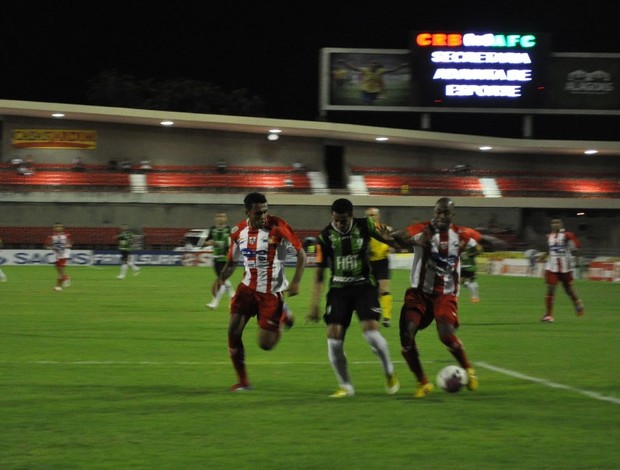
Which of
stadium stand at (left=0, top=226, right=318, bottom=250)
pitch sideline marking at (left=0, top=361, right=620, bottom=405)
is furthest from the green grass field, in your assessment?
stadium stand at (left=0, top=226, right=318, bottom=250)

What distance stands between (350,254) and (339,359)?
3.52 feet

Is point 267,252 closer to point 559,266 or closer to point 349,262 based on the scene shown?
point 349,262

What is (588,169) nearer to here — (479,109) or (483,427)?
(479,109)

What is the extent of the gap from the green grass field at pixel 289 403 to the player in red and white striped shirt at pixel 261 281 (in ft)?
1.85

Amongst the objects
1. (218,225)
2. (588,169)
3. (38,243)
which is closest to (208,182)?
(38,243)

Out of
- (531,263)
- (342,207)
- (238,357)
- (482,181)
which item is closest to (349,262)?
(342,207)

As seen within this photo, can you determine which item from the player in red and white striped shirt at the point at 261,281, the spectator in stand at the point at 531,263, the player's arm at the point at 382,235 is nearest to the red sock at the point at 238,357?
the player in red and white striped shirt at the point at 261,281

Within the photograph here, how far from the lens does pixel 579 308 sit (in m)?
19.9

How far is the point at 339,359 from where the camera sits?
9625mm

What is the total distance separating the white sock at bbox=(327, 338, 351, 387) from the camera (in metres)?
9.54

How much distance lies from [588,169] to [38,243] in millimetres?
35568

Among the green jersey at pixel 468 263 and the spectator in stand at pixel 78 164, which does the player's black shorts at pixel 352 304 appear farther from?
the spectator in stand at pixel 78 164

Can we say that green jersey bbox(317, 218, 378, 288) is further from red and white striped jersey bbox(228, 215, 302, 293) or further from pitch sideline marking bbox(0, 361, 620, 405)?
pitch sideline marking bbox(0, 361, 620, 405)

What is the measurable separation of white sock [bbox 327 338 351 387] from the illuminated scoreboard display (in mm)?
44370
